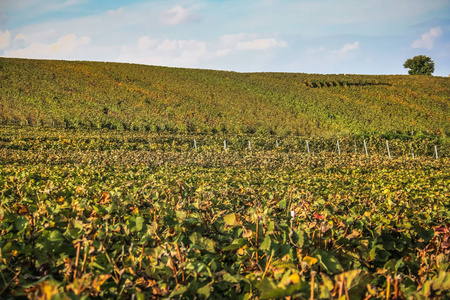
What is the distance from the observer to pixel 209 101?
176 feet

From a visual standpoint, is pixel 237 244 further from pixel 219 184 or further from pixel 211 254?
pixel 219 184

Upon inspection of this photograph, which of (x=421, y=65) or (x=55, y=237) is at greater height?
(x=421, y=65)

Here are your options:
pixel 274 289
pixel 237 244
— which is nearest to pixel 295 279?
pixel 274 289

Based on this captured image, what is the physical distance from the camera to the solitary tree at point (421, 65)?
9769cm

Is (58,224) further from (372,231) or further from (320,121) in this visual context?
(320,121)

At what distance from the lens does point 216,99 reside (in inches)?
2168

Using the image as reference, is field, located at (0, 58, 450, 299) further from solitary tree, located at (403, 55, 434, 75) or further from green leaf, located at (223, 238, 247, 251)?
solitary tree, located at (403, 55, 434, 75)

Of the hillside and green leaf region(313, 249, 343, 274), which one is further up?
the hillside

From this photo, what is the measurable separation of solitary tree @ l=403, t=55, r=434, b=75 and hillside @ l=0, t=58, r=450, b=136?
27.3 metres

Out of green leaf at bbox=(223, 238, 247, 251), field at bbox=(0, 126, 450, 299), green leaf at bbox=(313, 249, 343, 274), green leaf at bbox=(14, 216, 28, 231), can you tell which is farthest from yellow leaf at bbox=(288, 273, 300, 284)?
green leaf at bbox=(14, 216, 28, 231)

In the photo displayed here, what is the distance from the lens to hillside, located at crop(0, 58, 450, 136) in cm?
4216

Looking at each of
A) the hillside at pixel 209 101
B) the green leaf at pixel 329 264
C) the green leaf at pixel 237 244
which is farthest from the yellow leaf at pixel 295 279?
the hillside at pixel 209 101

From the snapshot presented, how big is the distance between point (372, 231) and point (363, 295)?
2.99 feet

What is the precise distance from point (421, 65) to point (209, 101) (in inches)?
2824
